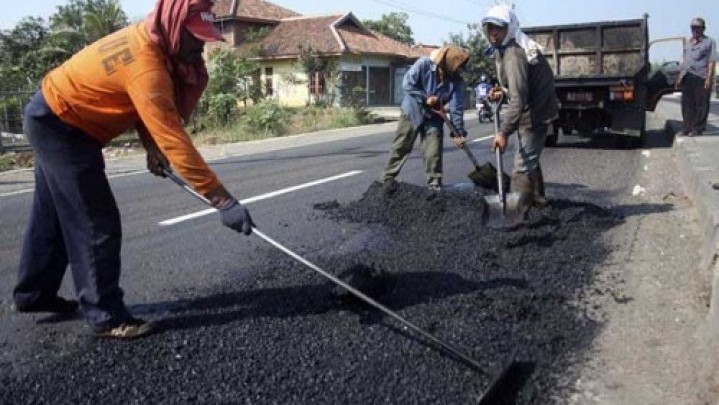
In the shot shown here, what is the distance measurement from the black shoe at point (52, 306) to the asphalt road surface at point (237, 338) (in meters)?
0.06

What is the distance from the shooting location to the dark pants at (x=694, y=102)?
10.9 m

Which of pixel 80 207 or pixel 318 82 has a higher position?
pixel 318 82

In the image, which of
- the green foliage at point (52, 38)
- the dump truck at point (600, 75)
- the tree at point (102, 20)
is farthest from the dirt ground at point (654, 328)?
the tree at point (102, 20)

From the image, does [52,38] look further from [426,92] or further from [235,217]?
[235,217]

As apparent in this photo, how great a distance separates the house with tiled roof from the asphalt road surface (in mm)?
26877

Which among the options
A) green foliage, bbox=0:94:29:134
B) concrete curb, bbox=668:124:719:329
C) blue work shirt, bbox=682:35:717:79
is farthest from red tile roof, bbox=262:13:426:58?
concrete curb, bbox=668:124:719:329

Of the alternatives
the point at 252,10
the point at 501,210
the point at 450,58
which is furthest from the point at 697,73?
the point at 252,10

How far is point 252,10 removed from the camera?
132ft

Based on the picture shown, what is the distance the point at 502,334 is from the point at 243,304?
1.49m

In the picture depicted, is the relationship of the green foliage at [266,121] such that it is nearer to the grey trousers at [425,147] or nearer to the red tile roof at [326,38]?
the grey trousers at [425,147]

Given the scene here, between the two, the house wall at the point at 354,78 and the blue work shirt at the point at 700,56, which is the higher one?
the house wall at the point at 354,78

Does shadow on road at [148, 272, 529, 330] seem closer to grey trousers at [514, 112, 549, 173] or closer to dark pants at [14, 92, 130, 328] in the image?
dark pants at [14, 92, 130, 328]

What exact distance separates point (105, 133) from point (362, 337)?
1650 millimetres

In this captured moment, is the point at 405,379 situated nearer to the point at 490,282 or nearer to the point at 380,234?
the point at 490,282
